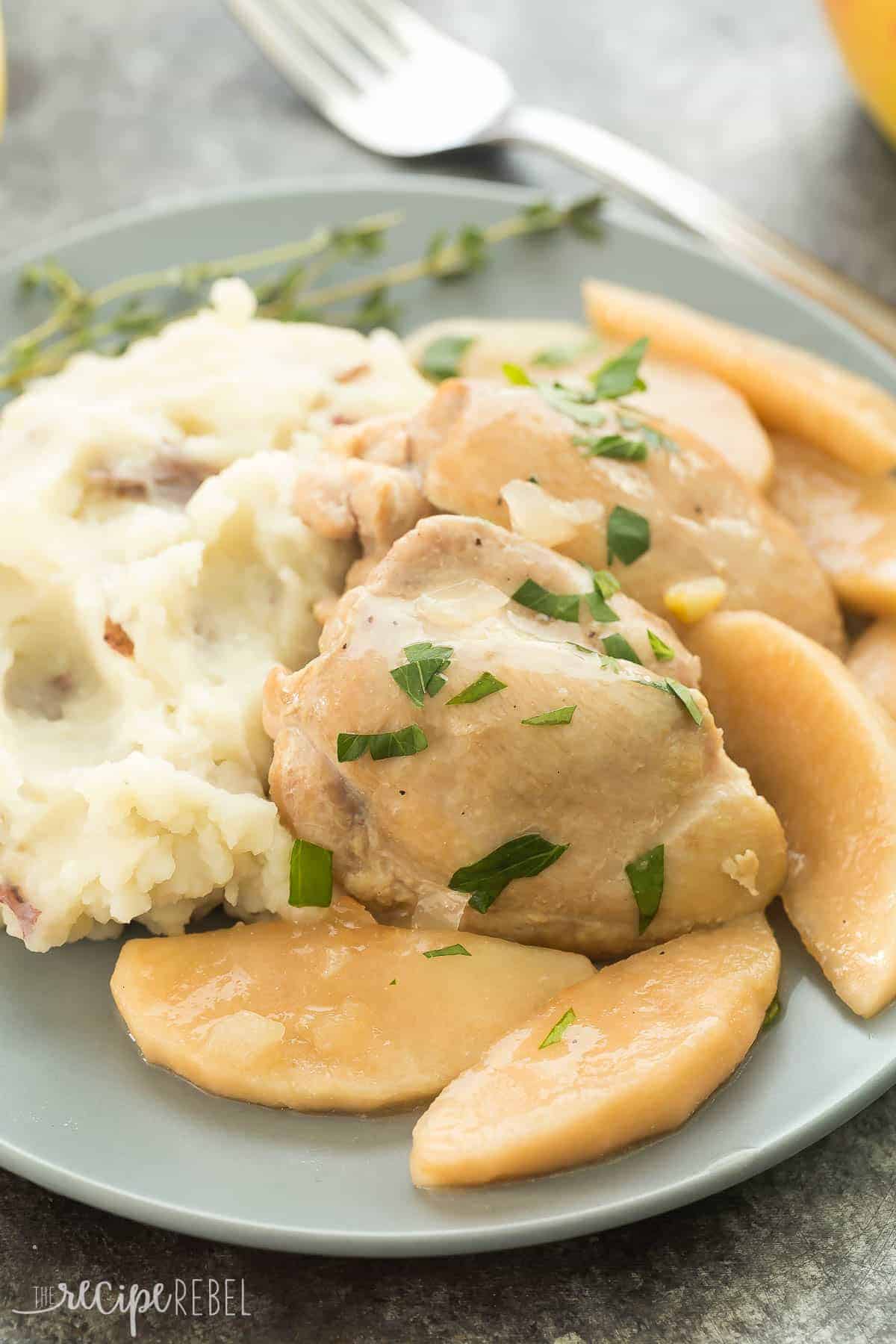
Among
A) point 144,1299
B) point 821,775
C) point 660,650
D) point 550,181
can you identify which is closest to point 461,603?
point 660,650

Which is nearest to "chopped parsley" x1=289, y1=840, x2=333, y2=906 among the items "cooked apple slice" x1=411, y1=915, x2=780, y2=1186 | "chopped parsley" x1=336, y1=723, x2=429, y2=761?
"chopped parsley" x1=336, y1=723, x2=429, y2=761

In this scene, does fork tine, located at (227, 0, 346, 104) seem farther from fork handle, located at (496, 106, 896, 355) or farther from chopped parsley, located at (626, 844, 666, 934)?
chopped parsley, located at (626, 844, 666, 934)

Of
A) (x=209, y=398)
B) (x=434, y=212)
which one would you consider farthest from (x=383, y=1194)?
(x=434, y=212)

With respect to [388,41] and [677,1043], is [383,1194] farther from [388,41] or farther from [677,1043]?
[388,41]

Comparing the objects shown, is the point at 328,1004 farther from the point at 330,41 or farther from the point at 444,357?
the point at 330,41

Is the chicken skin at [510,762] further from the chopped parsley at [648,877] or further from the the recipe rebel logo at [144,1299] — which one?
the the recipe rebel logo at [144,1299]

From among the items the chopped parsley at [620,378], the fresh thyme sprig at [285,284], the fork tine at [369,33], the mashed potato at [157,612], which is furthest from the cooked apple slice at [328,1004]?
the fork tine at [369,33]
